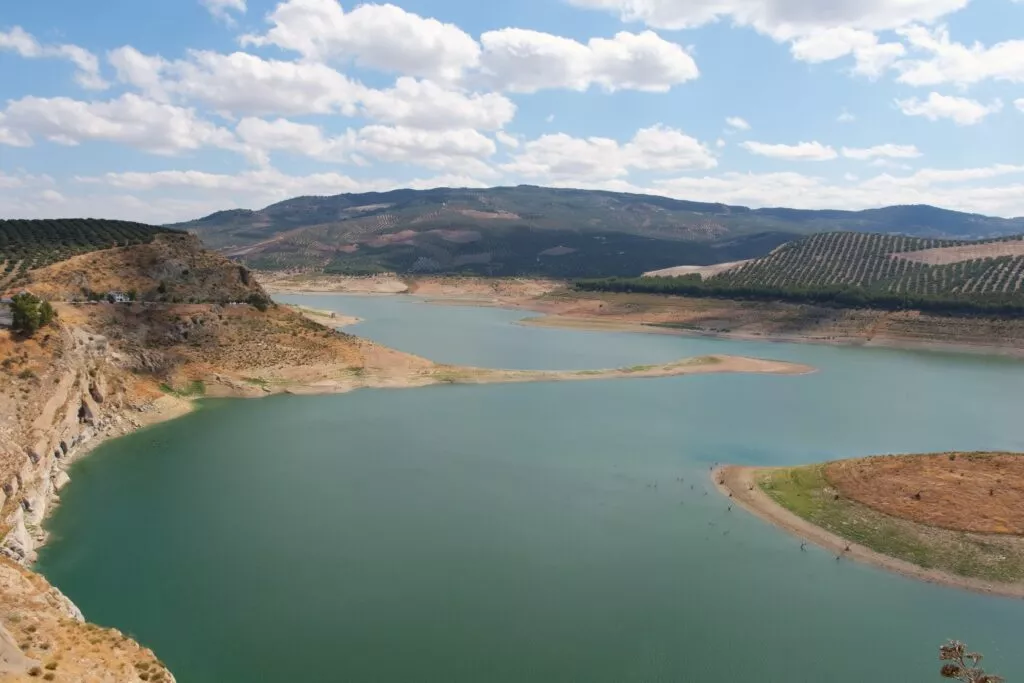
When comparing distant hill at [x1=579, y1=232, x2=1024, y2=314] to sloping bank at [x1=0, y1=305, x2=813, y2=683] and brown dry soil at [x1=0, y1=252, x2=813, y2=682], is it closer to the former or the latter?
brown dry soil at [x1=0, y1=252, x2=813, y2=682]

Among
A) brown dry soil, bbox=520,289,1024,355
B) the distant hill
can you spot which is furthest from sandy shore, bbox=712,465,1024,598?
the distant hill

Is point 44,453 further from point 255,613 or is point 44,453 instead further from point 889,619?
point 889,619

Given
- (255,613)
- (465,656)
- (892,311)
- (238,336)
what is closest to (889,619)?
(465,656)

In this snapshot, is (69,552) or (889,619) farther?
(69,552)

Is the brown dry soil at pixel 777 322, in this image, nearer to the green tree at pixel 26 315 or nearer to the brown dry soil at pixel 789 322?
the brown dry soil at pixel 789 322

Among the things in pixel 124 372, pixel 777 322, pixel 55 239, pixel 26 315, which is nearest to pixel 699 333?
pixel 777 322

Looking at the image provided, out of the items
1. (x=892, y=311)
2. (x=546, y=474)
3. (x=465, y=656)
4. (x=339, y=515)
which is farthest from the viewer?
(x=892, y=311)
